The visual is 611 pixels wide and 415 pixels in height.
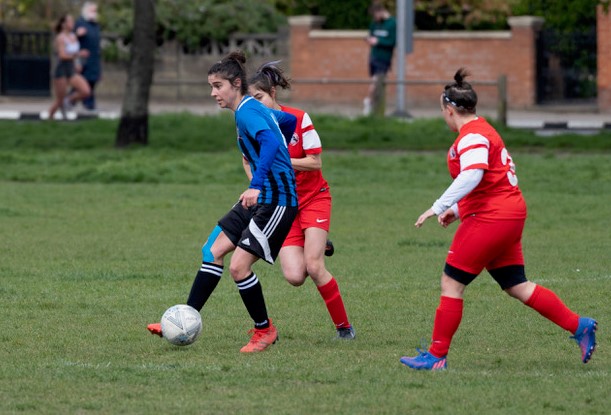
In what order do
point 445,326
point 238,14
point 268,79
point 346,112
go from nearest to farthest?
1. point 445,326
2. point 268,79
3. point 346,112
4. point 238,14

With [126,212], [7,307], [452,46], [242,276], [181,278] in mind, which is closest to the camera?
[242,276]

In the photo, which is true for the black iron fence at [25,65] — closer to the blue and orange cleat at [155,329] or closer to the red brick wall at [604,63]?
the red brick wall at [604,63]

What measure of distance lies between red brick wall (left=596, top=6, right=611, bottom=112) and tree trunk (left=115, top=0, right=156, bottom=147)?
1256 centimetres

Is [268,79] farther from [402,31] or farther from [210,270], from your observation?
[402,31]

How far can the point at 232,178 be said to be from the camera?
18.6 meters

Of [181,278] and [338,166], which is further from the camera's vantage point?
[338,166]

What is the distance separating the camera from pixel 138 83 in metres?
21.8

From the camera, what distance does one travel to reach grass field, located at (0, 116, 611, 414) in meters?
6.69

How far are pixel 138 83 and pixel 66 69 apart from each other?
5.27 meters

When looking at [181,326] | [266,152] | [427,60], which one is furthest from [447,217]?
[427,60]

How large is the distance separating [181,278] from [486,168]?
4350 millimetres

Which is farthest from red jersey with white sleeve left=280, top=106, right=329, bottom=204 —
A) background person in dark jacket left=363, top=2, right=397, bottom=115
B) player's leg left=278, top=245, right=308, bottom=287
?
background person in dark jacket left=363, top=2, right=397, bottom=115

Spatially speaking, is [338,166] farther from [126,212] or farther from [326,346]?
[326,346]

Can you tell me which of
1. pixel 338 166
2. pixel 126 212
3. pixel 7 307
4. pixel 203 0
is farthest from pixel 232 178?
pixel 203 0
